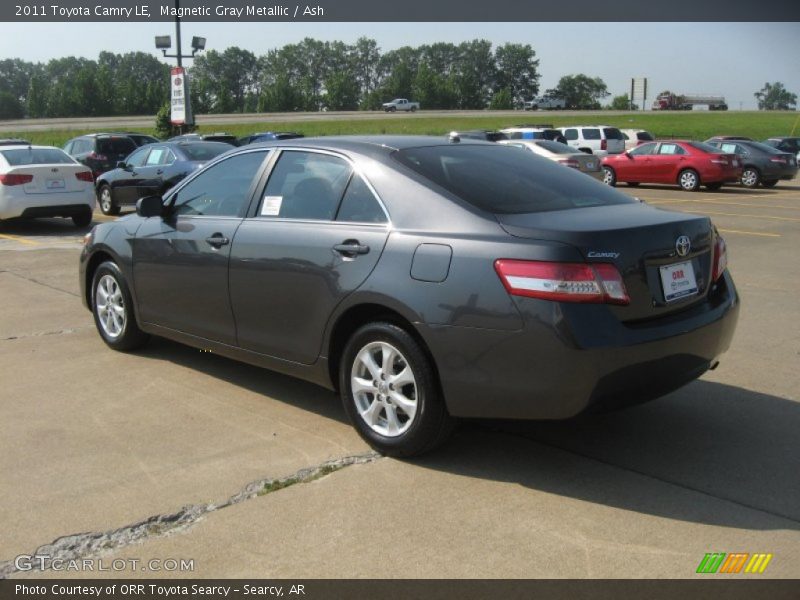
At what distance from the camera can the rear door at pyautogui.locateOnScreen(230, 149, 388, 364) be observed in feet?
14.6

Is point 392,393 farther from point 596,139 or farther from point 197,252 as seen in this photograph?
point 596,139

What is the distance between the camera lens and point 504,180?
4.62m

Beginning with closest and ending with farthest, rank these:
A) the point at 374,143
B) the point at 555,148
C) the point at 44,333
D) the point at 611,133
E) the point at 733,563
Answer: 1. the point at 733,563
2. the point at 374,143
3. the point at 44,333
4. the point at 555,148
5. the point at 611,133

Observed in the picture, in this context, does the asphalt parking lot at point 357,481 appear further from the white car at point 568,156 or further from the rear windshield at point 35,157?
the white car at point 568,156

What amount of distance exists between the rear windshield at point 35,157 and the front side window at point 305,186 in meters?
11.0

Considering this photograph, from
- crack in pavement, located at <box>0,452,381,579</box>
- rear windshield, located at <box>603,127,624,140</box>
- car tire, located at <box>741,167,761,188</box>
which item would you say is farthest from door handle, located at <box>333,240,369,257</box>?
rear windshield, located at <box>603,127,624,140</box>

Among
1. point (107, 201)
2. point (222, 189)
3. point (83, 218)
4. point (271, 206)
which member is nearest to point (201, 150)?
point (107, 201)

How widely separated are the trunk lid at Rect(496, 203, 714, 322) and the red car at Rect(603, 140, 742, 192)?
68.1 ft

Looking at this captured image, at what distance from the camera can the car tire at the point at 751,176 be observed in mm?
25406

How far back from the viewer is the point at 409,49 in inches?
6314

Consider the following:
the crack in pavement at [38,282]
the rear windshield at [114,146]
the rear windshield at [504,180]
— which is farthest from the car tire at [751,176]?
the rear windshield at [504,180]

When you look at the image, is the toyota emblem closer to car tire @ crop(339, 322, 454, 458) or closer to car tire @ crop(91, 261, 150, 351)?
car tire @ crop(339, 322, 454, 458)

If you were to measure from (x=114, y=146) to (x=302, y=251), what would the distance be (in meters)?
20.2

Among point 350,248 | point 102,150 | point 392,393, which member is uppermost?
point 102,150
